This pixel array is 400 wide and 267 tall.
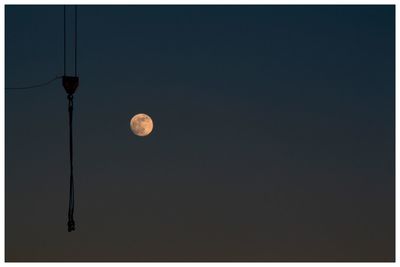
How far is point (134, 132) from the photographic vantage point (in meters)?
61.6

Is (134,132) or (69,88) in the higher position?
(134,132)
